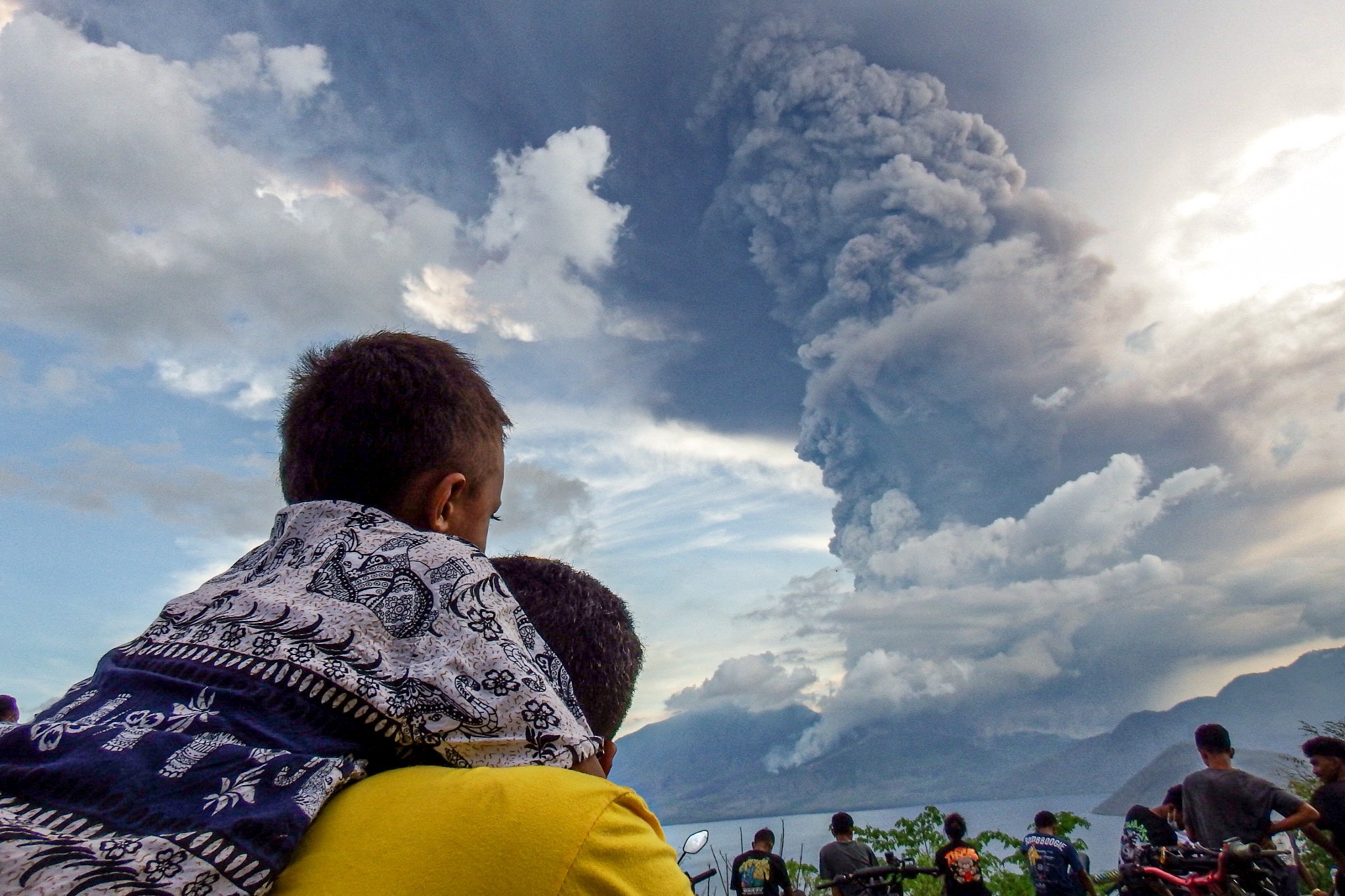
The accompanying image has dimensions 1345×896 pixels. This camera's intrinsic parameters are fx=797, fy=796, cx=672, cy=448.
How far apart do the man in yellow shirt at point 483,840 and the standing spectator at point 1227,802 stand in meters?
6.30

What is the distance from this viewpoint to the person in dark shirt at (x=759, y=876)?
7.49 m

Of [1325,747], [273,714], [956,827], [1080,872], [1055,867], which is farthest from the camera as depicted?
[956,827]

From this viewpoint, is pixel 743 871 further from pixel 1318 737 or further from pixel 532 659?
pixel 532 659

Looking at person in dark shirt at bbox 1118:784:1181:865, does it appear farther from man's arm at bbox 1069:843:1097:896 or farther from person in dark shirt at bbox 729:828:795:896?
person in dark shirt at bbox 729:828:795:896

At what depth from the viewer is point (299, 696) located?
87 cm

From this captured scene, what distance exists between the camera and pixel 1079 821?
859 centimetres

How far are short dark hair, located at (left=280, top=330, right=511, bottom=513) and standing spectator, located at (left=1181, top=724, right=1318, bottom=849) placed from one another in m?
6.33

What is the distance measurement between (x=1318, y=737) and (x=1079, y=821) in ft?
11.8

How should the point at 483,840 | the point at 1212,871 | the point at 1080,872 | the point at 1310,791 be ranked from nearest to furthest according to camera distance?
the point at 483,840
the point at 1212,871
the point at 1080,872
the point at 1310,791

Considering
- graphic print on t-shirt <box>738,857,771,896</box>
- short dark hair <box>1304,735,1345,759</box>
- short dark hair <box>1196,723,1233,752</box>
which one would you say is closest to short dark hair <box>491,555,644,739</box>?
short dark hair <box>1196,723,1233,752</box>

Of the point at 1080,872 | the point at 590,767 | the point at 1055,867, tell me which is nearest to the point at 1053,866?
the point at 1055,867

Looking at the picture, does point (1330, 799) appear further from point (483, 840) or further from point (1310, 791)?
point (483, 840)

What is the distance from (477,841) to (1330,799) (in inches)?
273

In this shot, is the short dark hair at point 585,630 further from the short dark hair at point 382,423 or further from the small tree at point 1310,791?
the small tree at point 1310,791
